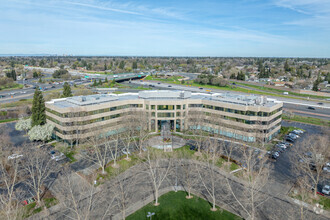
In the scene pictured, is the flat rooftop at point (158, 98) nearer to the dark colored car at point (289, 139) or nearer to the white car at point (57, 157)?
the dark colored car at point (289, 139)

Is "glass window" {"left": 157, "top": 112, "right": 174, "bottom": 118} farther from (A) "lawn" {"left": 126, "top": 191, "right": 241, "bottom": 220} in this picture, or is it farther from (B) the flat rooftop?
(A) "lawn" {"left": 126, "top": 191, "right": 241, "bottom": 220}

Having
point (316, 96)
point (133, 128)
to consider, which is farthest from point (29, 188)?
point (316, 96)

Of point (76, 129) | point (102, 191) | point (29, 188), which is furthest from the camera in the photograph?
point (76, 129)

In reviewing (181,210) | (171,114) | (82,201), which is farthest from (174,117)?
(82,201)

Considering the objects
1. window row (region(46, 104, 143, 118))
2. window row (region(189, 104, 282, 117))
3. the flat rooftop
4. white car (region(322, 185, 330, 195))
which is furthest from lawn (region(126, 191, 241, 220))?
the flat rooftop

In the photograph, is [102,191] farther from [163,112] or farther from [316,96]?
[316,96]

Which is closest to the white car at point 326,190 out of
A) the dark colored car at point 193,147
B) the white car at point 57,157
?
the dark colored car at point 193,147
